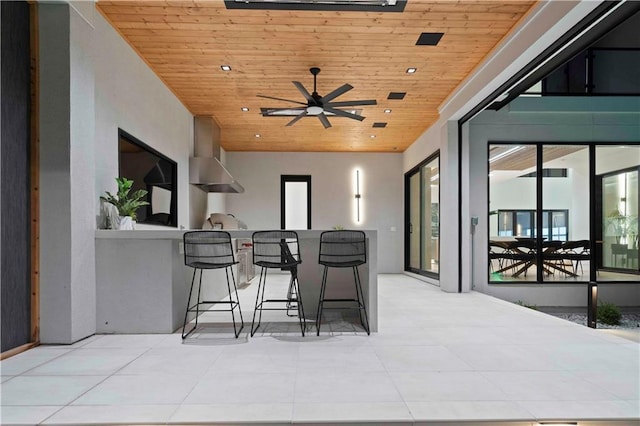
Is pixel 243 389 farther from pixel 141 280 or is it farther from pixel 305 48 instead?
pixel 305 48

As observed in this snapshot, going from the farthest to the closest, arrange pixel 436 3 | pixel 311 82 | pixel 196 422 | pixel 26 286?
pixel 311 82 < pixel 436 3 < pixel 26 286 < pixel 196 422

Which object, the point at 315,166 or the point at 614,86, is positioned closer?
the point at 614,86

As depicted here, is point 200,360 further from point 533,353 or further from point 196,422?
point 533,353

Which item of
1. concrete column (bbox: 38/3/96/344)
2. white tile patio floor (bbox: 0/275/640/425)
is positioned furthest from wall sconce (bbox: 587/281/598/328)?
concrete column (bbox: 38/3/96/344)

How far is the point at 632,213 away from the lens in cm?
649

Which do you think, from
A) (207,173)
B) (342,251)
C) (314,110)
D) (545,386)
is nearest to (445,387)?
(545,386)

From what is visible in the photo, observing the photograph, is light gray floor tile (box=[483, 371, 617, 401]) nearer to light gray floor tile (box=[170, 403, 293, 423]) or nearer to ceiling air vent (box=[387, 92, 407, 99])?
light gray floor tile (box=[170, 403, 293, 423])

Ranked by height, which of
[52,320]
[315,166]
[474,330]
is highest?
[315,166]

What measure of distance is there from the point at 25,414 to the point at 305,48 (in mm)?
4288

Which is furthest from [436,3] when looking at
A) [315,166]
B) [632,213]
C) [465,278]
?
[315,166]

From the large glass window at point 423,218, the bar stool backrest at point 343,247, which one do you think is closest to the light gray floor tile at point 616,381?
the bar stool backrest at point 343,247

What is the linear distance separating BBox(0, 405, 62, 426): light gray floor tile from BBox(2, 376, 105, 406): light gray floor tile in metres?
0.06

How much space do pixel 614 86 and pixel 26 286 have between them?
809cm

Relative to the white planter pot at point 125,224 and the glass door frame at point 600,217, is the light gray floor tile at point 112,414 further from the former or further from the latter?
the glass door frame at point 600,217
